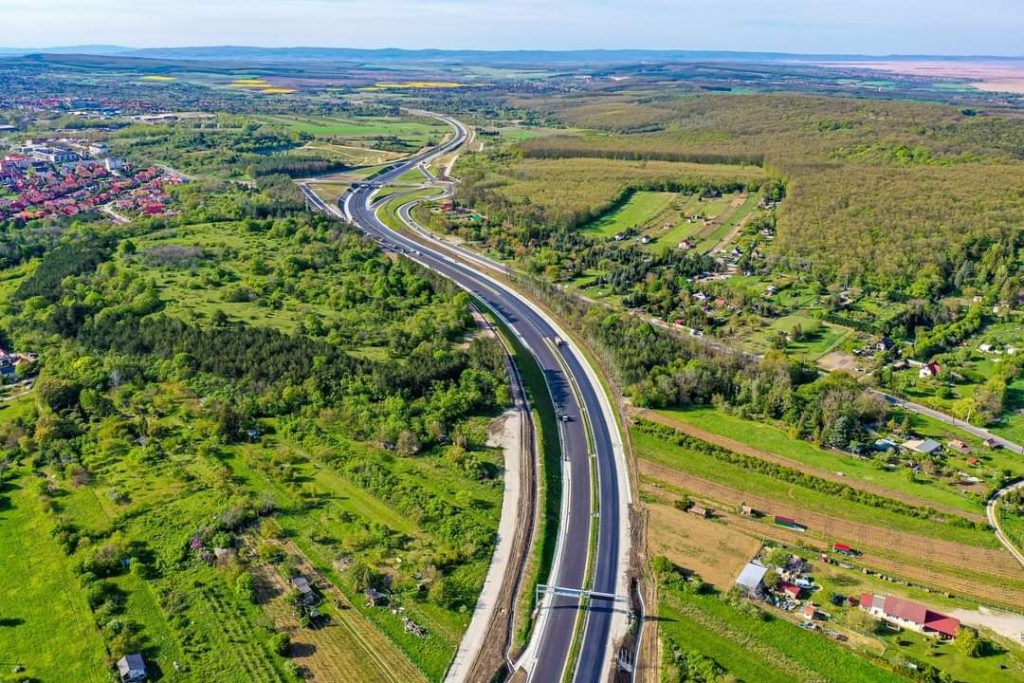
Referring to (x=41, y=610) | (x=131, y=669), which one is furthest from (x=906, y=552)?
(x=41, y=610)

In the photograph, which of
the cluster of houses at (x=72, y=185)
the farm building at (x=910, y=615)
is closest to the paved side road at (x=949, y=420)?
the farm building at (x=910, y=615)

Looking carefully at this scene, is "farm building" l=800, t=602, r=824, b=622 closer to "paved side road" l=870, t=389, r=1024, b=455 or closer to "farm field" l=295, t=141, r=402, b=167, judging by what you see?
"paved side road" l=870, t=389, r=1024, b=455

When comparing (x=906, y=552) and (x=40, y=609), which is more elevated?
(x=906, y=552)

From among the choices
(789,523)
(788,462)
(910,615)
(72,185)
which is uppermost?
(72,185)

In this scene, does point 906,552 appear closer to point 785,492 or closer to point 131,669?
point 785,492

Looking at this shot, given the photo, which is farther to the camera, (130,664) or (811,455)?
→ (811,455)

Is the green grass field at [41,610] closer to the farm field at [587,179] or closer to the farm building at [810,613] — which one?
the farm building at [810,613]
